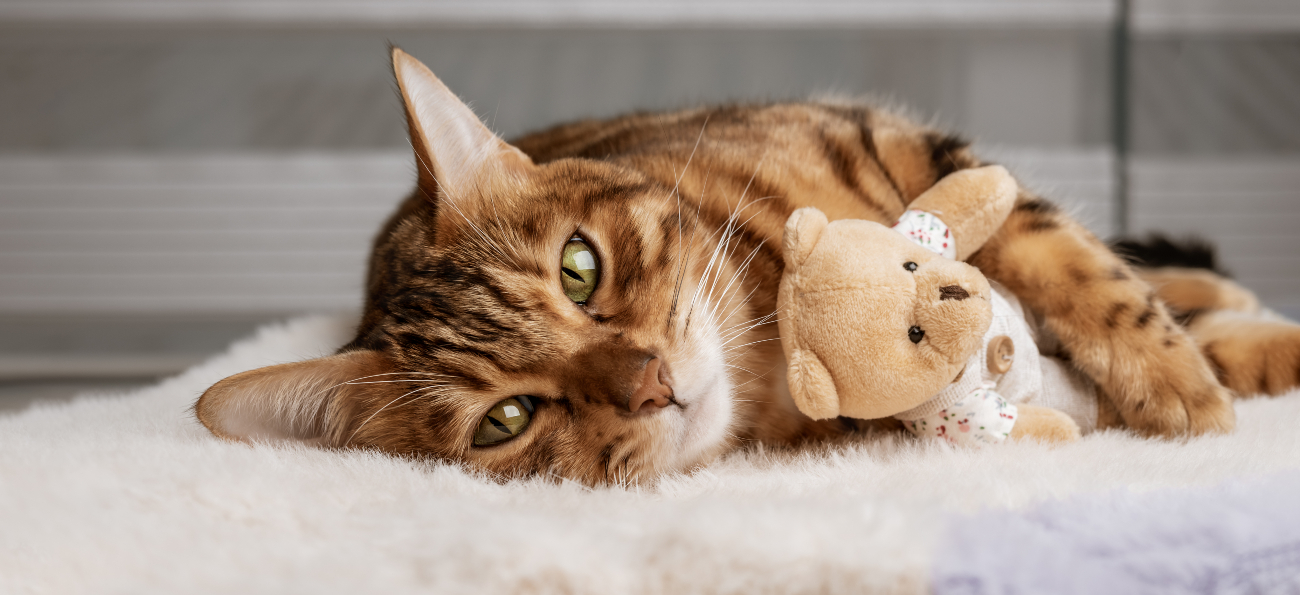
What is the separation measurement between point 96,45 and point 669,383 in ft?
8.53

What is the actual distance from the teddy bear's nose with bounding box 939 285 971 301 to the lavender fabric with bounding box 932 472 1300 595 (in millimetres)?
195

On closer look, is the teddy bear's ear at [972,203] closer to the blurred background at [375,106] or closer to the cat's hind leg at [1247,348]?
the cat's hind leg at [1247,348]

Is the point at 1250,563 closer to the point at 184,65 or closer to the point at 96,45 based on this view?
the point at 184,65

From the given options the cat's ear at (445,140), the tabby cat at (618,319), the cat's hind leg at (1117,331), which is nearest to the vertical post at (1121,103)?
the tabby cat at (618,319)

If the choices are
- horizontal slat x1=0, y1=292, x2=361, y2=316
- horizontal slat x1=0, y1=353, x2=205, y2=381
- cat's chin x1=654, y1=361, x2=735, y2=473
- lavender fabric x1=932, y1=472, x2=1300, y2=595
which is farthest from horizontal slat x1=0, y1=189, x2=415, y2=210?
lavender fabric x1=932, y1=472, x2=1300, y2=595

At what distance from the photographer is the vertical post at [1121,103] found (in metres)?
2.40

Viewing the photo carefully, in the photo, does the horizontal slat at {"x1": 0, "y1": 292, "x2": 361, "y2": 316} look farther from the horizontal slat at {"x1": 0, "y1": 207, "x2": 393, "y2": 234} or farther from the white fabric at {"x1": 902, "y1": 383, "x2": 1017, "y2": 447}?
the white fabric at {"x1": 902, "y1": 383, "x2": 1017, "y2": 447}

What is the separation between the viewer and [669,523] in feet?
1.68

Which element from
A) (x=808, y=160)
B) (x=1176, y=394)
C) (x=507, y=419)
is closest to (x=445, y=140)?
(x=507, y=419)

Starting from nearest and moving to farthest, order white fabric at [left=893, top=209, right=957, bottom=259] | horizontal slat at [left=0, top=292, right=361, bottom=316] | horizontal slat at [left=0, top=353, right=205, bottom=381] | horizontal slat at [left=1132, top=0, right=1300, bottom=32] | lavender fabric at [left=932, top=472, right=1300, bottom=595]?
lavender fabric at [left=932, top=472, right=1300, bottom=595]
white fabric at [left=893, top=209, right=957, bottom=259]
horizontal slat at [left=0, top=353, right=205, bottom=381]
horizontal slat at [left=1132, top=0, right=1300, bottom=32]
horizontal slat at [left=0, top=292, right=361, bottom=316]

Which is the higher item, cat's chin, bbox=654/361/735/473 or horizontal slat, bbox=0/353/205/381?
cat's chin, bbox=654/361/735/473

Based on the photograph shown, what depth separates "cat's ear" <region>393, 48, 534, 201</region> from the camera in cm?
81

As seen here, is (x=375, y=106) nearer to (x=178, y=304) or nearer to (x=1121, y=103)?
(x=178, y=304)

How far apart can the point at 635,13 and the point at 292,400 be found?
6.39ft
